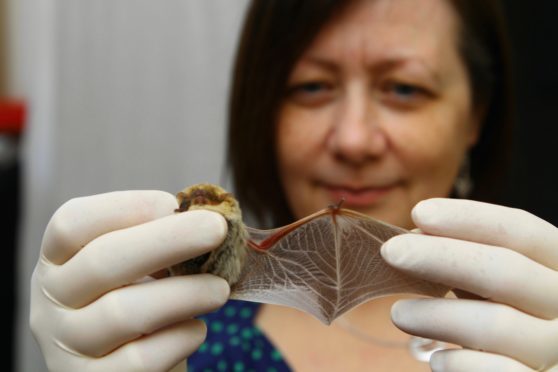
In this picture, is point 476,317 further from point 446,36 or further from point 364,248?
point 446,36

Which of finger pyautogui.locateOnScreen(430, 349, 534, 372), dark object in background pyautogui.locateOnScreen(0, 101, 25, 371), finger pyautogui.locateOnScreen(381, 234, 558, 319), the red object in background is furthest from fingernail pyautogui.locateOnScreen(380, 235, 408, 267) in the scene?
the red object in background

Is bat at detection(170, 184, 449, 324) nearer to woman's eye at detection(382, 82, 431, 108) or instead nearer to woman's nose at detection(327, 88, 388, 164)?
woman's nose at detection(327, 88, 388, 164)

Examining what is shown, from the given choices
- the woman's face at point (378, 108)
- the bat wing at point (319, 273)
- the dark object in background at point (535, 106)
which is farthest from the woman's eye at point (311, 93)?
the dark object in background at point (535, 106)

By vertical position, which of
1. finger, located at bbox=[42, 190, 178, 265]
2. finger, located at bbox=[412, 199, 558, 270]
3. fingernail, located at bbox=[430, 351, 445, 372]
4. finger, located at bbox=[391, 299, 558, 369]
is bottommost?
fingernail, located at bbox=[430, 351, 445, 372]

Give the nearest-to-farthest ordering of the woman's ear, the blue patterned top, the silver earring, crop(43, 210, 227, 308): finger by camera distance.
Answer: crop(43, 210, 227, 308): finger < the blue patterned top < the woman's ear < the silver earring

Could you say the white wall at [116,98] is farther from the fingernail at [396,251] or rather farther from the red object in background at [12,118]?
→ the fingernail at [396,251]

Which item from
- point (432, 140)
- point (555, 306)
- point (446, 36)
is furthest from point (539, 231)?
point (446, 36)

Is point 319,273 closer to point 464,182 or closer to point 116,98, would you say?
point 464,182
